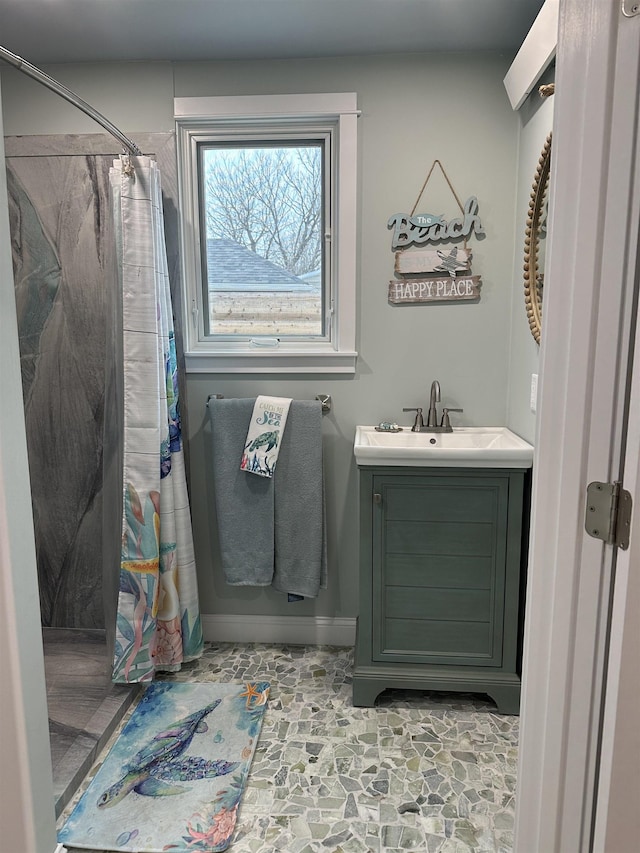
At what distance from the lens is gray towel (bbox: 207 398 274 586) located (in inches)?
95.3

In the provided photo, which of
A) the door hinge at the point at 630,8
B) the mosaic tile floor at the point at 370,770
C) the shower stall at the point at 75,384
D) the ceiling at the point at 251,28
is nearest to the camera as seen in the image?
the door hinge at the point at 630,8

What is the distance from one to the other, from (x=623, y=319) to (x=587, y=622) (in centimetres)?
49

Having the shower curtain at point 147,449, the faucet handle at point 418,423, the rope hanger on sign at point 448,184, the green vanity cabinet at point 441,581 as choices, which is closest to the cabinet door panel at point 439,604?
the green vanity cabinet at point 441,581

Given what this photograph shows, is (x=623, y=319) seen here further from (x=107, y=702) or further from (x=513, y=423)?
(x=107, y=702)

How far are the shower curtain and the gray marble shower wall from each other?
6 cm

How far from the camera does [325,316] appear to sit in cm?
253

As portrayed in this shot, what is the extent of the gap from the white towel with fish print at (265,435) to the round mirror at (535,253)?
980 millimetres

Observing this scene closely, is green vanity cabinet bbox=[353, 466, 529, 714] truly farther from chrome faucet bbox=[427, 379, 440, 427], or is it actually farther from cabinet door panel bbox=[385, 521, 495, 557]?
chrome faucet bbox=[427, 379, 440, 427]

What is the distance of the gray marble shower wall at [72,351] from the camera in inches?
86.9

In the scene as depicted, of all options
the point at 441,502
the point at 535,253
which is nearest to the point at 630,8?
the point at 535,253

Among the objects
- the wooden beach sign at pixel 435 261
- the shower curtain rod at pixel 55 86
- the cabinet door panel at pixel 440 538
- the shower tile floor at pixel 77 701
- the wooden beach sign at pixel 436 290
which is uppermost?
the shower curtain rod at pixel 55 86

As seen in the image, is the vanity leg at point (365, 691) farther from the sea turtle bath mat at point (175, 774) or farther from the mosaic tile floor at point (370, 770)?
the sea turtle bath mat at point (175, 774)

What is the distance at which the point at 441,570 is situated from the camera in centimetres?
212

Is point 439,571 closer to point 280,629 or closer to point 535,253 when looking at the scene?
point 280,629
